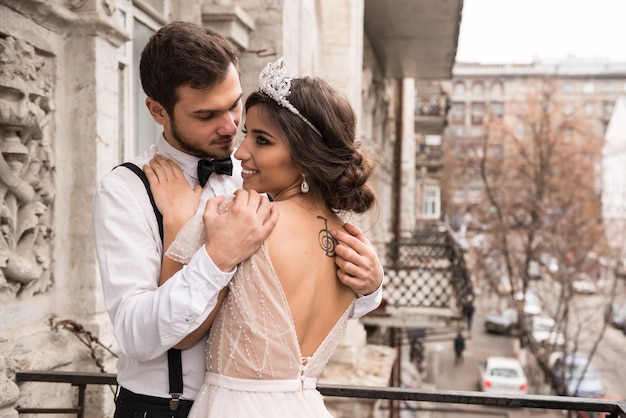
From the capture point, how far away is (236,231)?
187cm

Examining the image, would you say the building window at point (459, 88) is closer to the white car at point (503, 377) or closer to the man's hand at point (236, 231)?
the white car at point (503, 377)

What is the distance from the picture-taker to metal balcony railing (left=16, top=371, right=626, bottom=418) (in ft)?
10.0

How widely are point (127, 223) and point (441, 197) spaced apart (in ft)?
152

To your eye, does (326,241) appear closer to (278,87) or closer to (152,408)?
(278,87)

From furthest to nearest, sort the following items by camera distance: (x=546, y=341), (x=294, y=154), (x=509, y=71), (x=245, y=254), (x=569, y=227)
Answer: (x=509, y=71)
(x=569, y=227)
(x=546, y=341)
(x=294, y=154)
(x=245, y=254)

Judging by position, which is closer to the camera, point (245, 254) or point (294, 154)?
point (245, 254)

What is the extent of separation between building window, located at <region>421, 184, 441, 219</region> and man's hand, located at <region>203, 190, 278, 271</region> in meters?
43.9

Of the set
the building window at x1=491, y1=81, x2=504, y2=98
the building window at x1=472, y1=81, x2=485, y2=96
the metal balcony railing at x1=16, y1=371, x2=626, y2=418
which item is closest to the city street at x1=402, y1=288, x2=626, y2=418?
the metal balcony railing at x1=16, y1=371, x2=626, y2=418

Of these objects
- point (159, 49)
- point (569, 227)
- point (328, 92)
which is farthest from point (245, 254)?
point (569, 227)

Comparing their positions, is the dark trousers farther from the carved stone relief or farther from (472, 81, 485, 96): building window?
(472, 81, 485, 96): building window

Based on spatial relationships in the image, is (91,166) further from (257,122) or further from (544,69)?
(544,69)

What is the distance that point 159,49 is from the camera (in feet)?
6.93

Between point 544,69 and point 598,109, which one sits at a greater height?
point 544,69

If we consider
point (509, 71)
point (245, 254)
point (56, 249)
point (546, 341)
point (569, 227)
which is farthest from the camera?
point (509, 71)
